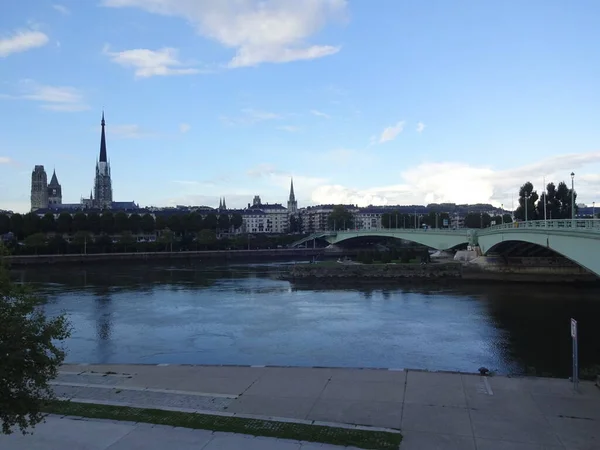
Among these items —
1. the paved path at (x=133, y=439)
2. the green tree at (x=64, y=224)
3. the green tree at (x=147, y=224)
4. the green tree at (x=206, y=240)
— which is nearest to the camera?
the paved path at (x=133, y=439)

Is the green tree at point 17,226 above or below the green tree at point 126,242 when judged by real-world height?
above

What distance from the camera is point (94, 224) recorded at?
134 meters

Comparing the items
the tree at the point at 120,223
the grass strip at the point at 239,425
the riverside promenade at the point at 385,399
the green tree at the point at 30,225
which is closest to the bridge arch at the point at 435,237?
the riverside promenade at the point at 385,399

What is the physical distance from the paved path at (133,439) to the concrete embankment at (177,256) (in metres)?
95.4

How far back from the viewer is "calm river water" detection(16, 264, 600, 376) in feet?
83.4

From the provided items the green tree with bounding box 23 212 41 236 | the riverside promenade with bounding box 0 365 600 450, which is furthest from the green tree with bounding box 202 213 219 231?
the riverside promenade with bounding box 0 365 600 450

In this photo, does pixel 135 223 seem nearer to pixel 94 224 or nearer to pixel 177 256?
pixel 94 224

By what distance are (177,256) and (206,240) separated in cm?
1266

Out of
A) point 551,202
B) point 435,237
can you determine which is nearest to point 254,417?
point 435,237

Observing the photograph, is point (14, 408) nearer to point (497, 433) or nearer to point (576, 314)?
point (497, 433)

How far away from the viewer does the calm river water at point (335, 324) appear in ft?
83.4

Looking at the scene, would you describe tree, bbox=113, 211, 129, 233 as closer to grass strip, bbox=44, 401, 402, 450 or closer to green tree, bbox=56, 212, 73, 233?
green tree, bbox=56, 212, 73, 233

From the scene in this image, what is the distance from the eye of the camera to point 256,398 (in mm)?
15031

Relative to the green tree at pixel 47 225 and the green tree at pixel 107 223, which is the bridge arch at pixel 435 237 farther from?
the green tree at pixel 47 225
